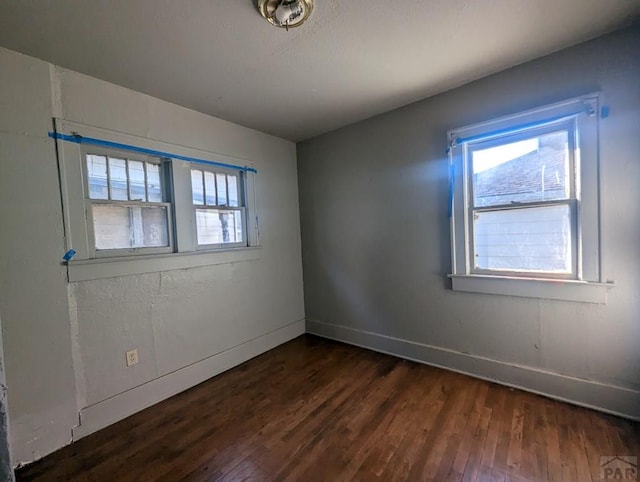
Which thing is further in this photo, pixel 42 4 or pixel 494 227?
pixel 494 227

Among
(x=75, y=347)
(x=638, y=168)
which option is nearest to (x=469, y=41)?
(x=638, y=168)

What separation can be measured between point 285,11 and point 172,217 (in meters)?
1.80

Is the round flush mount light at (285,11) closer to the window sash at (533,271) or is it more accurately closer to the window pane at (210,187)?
the window pane at (210,187)

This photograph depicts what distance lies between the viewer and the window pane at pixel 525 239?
209cm

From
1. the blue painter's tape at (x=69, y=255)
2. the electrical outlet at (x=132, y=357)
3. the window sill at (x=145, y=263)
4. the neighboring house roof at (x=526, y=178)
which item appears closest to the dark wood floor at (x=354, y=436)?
the electrical outlet at (x=132, y=357)

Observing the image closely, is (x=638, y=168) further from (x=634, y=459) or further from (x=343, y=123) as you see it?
(x=343, y=123)

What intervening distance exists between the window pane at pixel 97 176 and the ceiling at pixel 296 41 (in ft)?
1.95

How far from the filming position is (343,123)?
3.12 metres

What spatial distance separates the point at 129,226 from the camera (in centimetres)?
229

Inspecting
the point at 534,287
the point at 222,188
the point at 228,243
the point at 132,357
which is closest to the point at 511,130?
the point at 534,287

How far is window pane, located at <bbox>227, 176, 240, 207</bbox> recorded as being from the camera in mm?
3021

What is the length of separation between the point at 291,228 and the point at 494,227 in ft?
7.26

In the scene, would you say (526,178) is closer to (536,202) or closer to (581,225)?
(536,202)

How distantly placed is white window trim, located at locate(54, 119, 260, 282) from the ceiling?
0.42 m
